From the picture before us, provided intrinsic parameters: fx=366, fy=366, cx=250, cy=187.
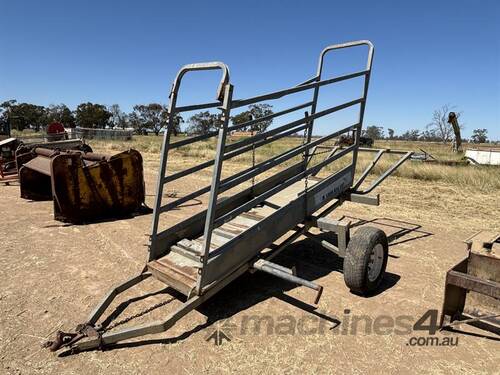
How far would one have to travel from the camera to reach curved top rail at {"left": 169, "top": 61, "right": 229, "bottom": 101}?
2.98m

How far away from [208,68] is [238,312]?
2.29m

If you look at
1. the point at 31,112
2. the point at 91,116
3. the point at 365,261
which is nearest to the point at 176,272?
the point at 365,261

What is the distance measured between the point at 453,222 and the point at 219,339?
5794 mm

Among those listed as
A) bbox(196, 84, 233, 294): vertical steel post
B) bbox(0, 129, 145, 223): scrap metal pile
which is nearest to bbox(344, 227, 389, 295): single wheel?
bbox(196, 84, 233, 294): vertical steel post

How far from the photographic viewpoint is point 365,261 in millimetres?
3639

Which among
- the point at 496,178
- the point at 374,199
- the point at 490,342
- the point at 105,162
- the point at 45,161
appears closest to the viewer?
the point at 490,342

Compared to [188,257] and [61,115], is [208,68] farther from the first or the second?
[61,115]

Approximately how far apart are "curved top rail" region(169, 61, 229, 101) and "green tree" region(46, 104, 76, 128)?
81985 millimetres

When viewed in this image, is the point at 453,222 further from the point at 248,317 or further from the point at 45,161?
the point at 45,161

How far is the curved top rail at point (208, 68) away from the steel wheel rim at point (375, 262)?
2276mm

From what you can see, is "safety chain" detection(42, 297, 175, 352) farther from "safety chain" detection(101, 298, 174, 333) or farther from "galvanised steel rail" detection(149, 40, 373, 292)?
"galvanised steel rail" detection(149, 40, 373, 292)

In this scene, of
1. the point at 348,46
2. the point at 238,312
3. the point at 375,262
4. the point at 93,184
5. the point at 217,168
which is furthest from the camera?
the point at 93,184

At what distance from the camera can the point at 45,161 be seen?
8141mm

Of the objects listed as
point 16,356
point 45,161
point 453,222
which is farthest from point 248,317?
point 45,161
